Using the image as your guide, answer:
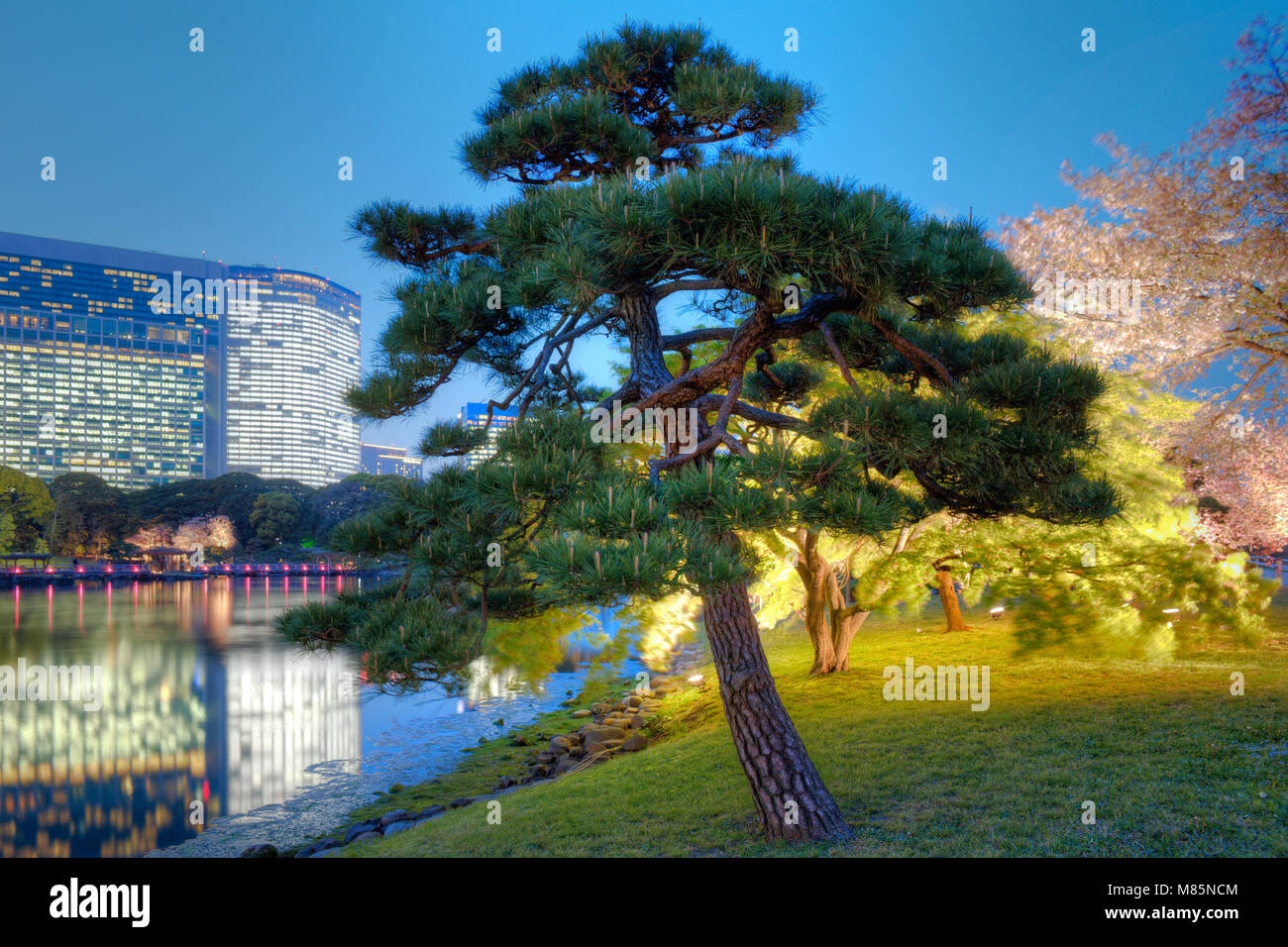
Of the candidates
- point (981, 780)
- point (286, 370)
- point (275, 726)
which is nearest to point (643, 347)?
point (981, 780)

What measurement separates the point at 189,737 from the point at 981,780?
Result: 14.2 meters

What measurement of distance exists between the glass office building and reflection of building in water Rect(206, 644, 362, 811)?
7472 centimetres

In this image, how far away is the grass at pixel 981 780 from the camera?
184 inches

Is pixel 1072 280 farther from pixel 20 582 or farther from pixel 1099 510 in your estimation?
pixel 20 582

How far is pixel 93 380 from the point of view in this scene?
84.9 m

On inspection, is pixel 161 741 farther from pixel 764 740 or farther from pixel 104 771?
pixel 764 740

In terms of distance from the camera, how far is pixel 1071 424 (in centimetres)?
376

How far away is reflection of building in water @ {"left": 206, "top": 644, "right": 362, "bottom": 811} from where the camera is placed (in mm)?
10531

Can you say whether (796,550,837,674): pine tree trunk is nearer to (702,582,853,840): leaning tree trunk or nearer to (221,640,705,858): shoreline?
(221,640,705,858): shoreline

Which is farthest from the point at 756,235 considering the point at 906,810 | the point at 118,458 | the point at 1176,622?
the point at 118,458

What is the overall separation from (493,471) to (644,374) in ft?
6.00

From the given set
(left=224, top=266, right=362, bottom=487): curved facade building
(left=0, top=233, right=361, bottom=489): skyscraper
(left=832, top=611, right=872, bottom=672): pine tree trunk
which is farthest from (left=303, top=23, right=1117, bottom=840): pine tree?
(left=0, top=233, right=361, bottom=489): skyscraper

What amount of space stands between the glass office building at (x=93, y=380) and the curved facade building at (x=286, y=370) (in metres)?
3.15

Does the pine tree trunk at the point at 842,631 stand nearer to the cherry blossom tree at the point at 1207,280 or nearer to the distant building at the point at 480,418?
the cherry blossom tree at the point at 1207,280
